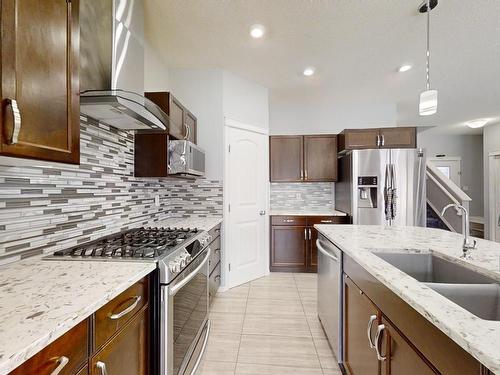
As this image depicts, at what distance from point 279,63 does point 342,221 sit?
232cm

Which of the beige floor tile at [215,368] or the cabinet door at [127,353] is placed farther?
the beige floor tile at [215,368]

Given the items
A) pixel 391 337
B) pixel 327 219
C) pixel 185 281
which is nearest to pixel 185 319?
pixel 185 281

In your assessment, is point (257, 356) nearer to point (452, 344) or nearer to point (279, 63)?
point (452, 344)

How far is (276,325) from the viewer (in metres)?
2.36

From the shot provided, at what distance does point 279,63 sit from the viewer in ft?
9.98

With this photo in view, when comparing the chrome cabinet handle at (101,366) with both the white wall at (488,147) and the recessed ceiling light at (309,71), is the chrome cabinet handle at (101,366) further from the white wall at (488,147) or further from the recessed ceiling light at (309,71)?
the white wall at (488,147)

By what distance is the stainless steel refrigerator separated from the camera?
3504mm

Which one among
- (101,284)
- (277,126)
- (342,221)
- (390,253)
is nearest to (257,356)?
(390,253)

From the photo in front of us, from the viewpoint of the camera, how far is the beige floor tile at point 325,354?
1.86 metres

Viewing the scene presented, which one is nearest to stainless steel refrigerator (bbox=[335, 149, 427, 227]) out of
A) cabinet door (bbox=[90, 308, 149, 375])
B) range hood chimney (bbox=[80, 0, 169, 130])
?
range hood chimney (bbox=[80, 0, 169, 130])

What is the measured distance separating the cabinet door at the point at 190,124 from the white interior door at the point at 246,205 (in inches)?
16.2

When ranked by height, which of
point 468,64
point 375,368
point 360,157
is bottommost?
point 375,368

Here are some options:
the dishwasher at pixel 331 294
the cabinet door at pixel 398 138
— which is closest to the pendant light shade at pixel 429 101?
the dishwasher at pixel 331 294

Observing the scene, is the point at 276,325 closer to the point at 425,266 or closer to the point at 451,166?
the point at 425,266
